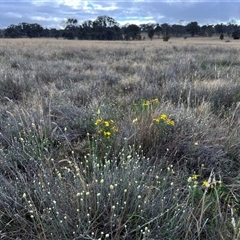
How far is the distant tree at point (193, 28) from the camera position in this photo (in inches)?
3050

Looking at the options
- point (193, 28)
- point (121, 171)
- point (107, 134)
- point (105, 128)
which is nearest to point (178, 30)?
point (193, 28)

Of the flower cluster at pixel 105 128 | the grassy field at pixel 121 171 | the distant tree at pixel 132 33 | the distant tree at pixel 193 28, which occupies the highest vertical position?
the distant tree at pixel 193 28

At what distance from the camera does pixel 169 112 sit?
12.3 ft

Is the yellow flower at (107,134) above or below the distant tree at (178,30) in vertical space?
below

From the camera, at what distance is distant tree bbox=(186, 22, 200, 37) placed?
7747cm

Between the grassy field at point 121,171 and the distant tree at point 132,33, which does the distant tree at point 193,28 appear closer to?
the distant tree at point 132,33

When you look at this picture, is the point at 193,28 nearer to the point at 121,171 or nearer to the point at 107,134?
the point at 107,134

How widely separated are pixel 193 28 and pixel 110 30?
2700 centimetres

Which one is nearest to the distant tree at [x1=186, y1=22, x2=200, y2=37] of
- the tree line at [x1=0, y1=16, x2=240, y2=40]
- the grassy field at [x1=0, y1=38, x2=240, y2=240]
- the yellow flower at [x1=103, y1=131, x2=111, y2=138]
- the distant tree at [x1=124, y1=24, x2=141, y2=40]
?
the tree line at [x1=0, y1=16, x2=240, y2=40]

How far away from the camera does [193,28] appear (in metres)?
77.6

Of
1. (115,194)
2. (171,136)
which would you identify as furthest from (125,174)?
(171,136)

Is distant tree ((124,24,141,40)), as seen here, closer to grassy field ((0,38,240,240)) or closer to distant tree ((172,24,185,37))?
distant tree ((172,24,185,37))

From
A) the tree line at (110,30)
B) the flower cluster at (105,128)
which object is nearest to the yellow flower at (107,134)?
the flower cluster at (105,128)

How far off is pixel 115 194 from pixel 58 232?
47 centimetres
